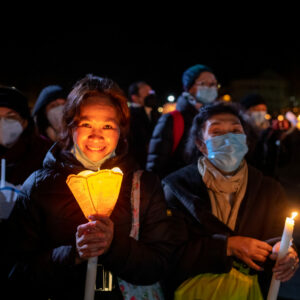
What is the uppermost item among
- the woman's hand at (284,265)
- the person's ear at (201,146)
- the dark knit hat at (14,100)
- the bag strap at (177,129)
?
the dark knit hat at (14,100)

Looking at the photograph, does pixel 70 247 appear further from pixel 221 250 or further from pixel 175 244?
pixel 221 250

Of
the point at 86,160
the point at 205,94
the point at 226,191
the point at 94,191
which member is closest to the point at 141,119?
the point at 205,94

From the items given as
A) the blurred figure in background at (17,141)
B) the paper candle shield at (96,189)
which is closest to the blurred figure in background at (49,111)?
the blurred figure in background at (17,141)

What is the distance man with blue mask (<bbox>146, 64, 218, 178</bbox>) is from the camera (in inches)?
145

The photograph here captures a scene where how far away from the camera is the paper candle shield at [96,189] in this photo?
4.82 ft

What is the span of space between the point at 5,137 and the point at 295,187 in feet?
30.0

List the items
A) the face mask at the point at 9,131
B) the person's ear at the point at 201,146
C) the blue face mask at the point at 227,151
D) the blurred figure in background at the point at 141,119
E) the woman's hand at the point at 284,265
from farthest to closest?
the blurred figure in background at the point at 141,119
the face mask at the point at 9,131
the person's ear at the point at 201,146
the blue face mask at the point at 227,151
the woman's hand at the point at 284,265

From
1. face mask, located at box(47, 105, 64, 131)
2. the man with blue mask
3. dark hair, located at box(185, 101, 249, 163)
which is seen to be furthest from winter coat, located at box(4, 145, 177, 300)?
face mask, located at box(47, 105, 64, 131)

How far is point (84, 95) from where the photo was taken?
2.03 meters

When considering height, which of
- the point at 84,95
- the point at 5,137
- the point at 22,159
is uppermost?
the point at 84,95

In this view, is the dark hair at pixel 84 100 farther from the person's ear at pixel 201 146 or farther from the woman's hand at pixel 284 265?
the woman's hand at pixel 284 265

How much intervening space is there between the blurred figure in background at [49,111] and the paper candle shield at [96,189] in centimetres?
260

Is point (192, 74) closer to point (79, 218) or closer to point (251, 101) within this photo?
point (251, 101)

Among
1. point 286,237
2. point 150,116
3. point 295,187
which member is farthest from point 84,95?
point 295,187
